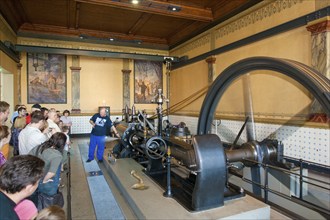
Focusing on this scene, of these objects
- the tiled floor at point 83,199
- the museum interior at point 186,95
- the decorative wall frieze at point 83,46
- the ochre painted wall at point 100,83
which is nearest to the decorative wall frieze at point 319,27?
the museum interior at point 186,95

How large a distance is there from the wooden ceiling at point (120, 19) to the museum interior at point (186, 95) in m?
0.04

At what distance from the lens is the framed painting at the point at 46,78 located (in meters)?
8.95

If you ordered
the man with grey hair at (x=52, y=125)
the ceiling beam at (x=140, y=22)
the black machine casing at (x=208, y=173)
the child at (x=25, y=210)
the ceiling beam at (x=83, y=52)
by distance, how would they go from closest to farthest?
the child at (x=25, y=210)
the black machine casing at (x=208, y=173)
the man with grey hair at (x=52, y=125)
the ceiling beam at (x=140, y=22)
the ceiling beam at (x=83, y=52)

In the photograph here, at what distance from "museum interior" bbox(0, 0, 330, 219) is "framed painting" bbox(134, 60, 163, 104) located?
0.05 m

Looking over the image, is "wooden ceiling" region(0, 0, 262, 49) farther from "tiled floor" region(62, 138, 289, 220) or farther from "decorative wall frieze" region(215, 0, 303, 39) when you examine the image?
"tiled floor" region(62, 138, 289, 220)

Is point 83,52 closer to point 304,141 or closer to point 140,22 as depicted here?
point 140,22

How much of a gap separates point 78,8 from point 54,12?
98 cm

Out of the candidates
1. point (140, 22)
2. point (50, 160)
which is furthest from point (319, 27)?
point (140, 22)

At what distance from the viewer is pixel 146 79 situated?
421 inches

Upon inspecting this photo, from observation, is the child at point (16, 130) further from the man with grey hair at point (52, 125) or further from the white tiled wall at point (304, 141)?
the white tiled wall at point (304, 141)

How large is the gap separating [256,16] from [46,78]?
313 inches

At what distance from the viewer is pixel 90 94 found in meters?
9.88

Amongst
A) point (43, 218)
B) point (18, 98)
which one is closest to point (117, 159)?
point (43, 218)

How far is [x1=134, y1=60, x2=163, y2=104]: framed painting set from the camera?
10562 millimetres
